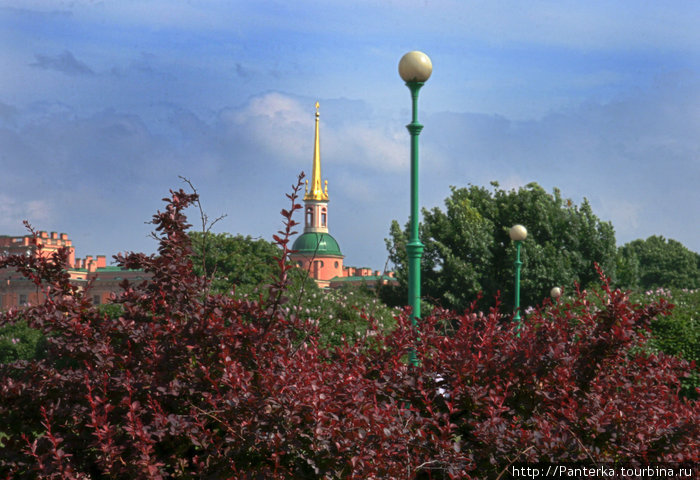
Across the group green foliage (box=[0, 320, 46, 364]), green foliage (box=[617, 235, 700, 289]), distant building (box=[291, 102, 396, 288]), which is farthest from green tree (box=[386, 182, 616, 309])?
distant building (box=[291, 102, 396, 288])

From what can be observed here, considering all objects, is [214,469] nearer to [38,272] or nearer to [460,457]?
[460,457]

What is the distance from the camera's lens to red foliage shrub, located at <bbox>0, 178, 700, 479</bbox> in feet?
13.5

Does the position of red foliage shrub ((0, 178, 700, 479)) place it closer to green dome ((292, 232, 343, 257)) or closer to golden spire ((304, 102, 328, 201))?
golden spire ((304, 102, 328, 201))

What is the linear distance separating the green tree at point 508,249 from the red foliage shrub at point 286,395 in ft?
84.7

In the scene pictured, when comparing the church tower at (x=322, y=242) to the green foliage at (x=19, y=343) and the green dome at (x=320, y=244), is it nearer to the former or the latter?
the green dome at (x=320, y=244)

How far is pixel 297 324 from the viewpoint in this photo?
479 cm

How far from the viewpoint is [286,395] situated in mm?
4066

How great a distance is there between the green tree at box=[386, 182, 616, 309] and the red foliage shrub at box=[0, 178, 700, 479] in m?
25.8

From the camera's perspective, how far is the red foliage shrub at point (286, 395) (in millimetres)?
4121

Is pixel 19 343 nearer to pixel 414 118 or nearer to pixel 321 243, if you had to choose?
pixel 414 118

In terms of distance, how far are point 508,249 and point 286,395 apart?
28.4 meters

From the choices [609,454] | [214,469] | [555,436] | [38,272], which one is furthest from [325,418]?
[38,272]

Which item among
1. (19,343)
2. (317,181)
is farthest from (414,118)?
(317,181)

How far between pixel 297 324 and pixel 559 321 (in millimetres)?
1983
